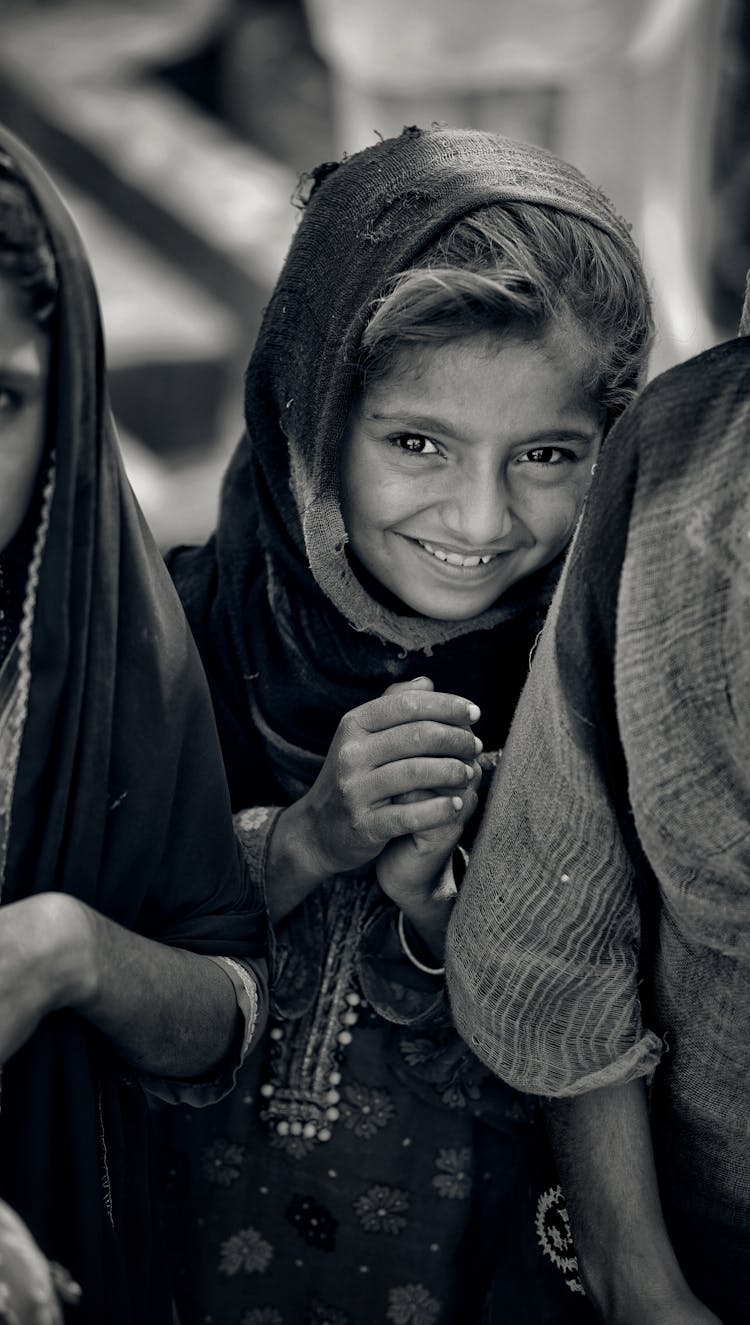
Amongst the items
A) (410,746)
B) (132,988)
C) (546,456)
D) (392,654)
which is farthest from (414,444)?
(132,988)

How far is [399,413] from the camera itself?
5.52 feet

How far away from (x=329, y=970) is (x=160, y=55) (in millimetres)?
6038

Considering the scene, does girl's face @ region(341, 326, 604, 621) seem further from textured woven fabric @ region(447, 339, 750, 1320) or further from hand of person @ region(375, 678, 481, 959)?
textured woven fabric @ region(447, 339, 750, 1320)

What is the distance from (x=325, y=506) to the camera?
1.73 m

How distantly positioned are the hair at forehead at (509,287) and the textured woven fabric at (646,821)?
0.39 m

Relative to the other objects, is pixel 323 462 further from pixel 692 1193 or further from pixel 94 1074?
pixel 692 1193

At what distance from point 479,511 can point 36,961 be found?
0.75 m

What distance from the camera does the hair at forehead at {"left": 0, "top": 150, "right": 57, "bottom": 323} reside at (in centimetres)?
119

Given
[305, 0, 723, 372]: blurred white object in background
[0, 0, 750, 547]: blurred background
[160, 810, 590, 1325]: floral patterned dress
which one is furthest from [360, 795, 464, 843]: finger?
[305, 0, 723, 372]: blurred white object in background

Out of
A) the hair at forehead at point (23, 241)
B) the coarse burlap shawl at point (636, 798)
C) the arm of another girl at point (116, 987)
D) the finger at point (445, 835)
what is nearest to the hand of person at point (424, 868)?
the finger at point (445, 835)

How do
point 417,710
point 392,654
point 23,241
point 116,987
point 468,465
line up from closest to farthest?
point 23,241 < point 116,987 < point 417,710 < point 468,465 < point 392,654

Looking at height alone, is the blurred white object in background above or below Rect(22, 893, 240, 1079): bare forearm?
above

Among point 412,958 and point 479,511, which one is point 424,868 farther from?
point 479,511

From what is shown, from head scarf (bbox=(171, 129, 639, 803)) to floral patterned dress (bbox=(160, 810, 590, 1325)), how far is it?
204 mm
